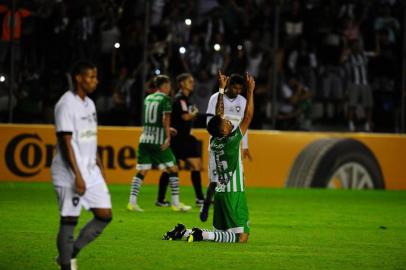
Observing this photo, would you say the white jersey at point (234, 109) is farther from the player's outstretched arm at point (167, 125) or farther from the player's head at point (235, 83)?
the player's outstretched arm at point (167, 125)

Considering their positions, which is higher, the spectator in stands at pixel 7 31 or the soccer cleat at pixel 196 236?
the spectator in stands at pixel 7 31

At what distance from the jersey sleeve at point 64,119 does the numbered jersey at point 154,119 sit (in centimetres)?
790

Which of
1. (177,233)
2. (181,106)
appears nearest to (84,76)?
(177,233)

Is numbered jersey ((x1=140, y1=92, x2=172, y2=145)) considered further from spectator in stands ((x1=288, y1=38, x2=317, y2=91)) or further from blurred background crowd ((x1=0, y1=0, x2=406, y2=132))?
spectator in stands ((x1=288, y1=38, x2=317, y2=91))

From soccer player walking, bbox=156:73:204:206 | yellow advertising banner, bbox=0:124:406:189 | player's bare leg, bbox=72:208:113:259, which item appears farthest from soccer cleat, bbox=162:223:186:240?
yellow advertising banner, bbox=0:124:406:189

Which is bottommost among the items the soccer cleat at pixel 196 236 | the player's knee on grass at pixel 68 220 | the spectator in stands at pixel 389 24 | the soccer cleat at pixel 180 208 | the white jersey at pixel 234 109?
the soccer cleat at pixel 180 208

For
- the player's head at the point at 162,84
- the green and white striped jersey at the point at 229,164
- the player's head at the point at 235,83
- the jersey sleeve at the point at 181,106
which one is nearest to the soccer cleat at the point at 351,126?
the jersey sleeve at the point at 181,106

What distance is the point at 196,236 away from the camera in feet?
39.9

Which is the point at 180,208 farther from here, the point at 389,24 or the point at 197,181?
the point at 389,24

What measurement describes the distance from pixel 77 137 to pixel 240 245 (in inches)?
145

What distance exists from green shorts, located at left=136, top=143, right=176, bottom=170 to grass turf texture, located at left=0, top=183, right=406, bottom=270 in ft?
2.51

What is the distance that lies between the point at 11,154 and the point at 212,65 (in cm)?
481

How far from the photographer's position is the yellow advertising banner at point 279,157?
21.7m

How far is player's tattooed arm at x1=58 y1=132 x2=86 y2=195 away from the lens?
8.86m
